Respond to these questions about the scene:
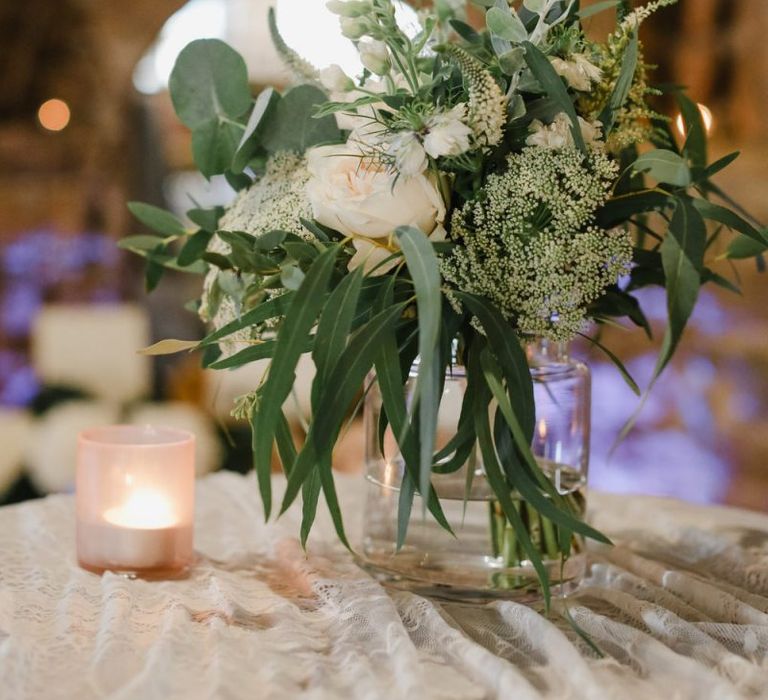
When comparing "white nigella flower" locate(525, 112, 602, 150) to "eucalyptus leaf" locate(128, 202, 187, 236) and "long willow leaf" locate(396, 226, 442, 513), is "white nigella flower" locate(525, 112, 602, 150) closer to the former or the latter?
"long willow leaf" locate(396, 226, 442, 513)

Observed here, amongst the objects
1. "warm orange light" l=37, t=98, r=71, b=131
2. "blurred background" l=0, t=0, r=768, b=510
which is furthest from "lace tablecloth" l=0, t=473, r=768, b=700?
"warm orange light" l=37, t=98, r=71, b=131

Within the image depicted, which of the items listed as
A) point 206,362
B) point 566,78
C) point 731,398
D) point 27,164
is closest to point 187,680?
point 206,362

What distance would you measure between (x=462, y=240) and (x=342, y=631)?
294 millimetres

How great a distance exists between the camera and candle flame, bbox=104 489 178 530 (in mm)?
794

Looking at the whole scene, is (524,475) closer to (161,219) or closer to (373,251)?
(373,251)

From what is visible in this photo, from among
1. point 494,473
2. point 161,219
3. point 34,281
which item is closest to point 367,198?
point 494,473

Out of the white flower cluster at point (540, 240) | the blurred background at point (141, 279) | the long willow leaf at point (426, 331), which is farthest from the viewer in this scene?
the blurred background at point (141, 279)

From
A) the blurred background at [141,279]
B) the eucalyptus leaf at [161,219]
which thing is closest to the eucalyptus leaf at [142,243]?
the eucalyptus leaf at [161,219]

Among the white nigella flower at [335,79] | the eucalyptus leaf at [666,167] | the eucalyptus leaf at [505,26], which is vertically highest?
the eucalyptus leaf at [505,26]

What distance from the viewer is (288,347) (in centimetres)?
60

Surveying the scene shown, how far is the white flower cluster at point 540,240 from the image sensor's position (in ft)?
2.16

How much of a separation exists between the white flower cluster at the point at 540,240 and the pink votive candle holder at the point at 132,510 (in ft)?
1.02

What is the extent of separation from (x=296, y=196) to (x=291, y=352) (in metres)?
0.20

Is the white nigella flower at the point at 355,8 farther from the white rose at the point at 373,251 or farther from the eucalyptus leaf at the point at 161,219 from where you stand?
the eucalyptus leaf at the point at 161,219
